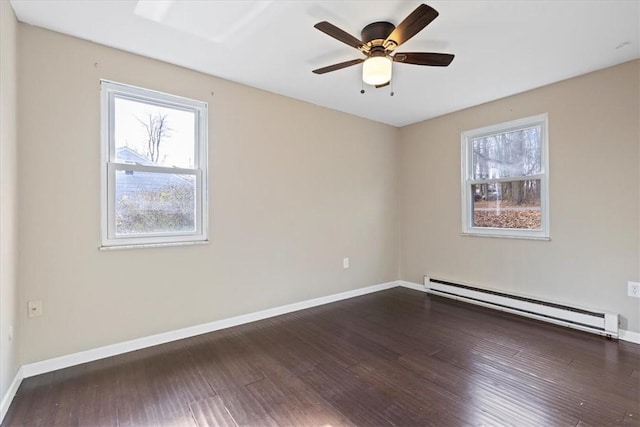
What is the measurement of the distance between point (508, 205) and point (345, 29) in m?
2.76

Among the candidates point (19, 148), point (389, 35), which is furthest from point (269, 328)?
point (389, 35)

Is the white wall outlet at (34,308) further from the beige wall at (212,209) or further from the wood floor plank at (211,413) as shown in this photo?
the wood floor plank at (211,413)

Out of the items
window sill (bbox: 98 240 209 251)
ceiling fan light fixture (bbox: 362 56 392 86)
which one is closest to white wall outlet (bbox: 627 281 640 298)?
ceiling fan light fixture (bbox: 362 56 392 86)

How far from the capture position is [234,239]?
3025 mm

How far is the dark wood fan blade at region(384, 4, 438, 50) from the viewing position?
1.63 metres

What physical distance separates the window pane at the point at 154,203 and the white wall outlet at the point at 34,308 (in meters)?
0.67

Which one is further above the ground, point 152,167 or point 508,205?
point 152,167

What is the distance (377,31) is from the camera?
204 centimetres

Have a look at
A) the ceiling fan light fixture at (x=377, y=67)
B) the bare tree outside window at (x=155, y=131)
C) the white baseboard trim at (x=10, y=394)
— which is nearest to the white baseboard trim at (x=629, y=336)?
the ceiling fan light fixture at (x=377, y=67)

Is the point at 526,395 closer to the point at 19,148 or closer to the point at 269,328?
the point at 269,328

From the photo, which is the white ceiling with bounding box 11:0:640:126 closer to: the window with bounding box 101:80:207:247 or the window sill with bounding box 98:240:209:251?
the window with bounding box 101:80:207:247

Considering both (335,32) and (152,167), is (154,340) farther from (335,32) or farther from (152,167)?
(335,32)

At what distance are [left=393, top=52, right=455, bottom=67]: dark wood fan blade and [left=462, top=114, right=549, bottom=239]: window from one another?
6.01 ft

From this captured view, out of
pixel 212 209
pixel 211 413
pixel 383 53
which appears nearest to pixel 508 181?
pixel 383 53
